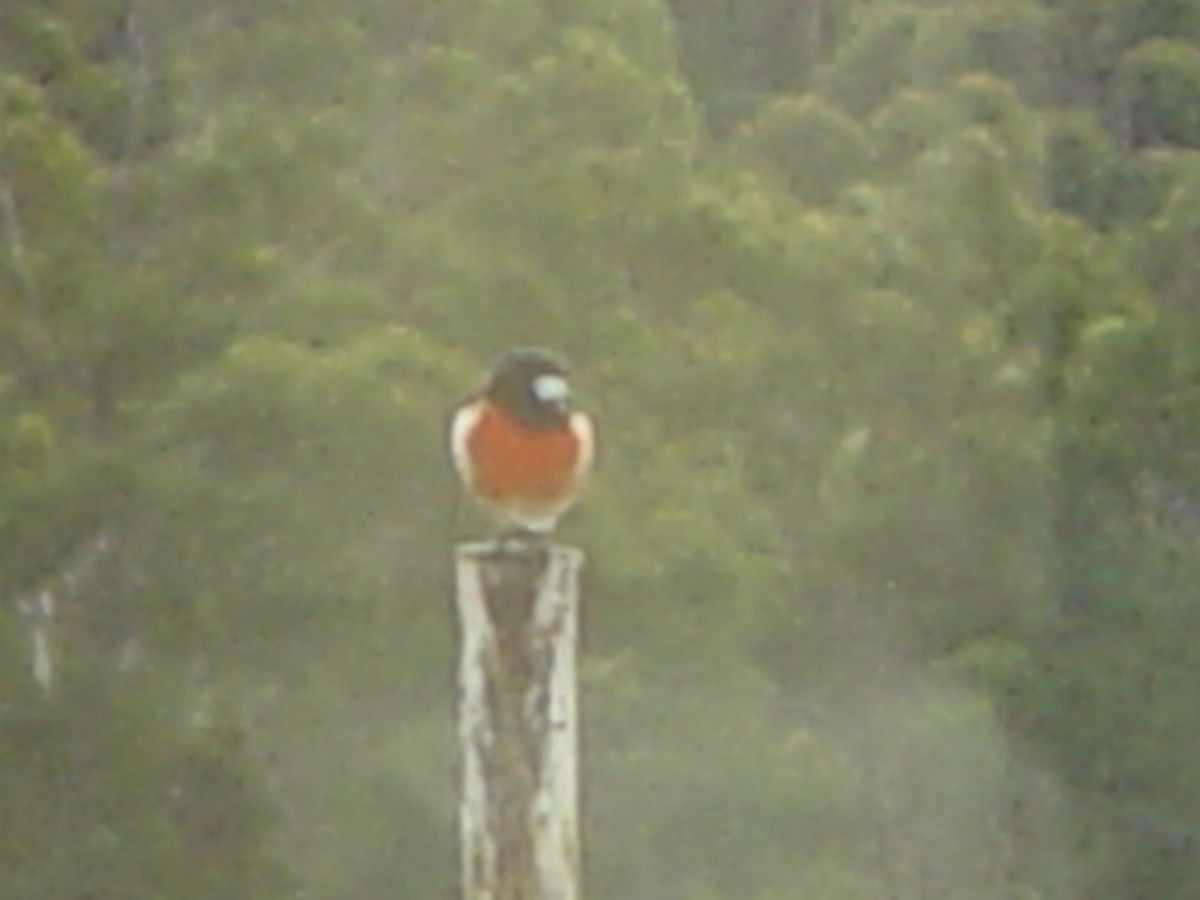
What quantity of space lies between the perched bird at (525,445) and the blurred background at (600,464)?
4.18m

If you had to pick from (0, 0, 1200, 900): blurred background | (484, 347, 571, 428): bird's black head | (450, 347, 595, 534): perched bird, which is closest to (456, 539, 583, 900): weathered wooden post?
(450, 347, 595, 534): perched bird

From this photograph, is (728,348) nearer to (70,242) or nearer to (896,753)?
(896,753)

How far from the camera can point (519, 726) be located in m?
2.12

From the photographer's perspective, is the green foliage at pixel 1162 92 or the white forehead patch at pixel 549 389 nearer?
the white forehead patch at pixel 549 389

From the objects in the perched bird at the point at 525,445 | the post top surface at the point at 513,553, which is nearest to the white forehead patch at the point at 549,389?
the perched bird at the point at 525,445

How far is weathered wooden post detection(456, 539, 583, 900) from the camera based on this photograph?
83.4 inches

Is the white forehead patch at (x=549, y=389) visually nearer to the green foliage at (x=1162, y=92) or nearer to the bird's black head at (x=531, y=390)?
the bird's black head at (x=531, y=390)

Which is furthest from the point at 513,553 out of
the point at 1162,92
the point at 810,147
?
the point at 1162,92

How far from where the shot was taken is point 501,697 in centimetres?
213

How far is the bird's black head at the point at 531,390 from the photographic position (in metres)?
3.32

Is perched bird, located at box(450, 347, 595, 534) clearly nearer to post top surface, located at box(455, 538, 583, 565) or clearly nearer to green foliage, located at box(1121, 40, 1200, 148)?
post top surface, located at box(455, 538, 583, 565)

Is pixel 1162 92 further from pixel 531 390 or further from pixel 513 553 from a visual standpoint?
pixel 513 553

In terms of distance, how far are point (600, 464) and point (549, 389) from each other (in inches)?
183

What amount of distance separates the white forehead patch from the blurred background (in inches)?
165
